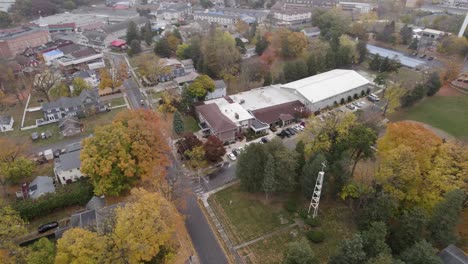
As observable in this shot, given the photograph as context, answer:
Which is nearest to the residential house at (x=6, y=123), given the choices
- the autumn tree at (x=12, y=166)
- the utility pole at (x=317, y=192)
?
the autumn tree at (x=12, y=166)

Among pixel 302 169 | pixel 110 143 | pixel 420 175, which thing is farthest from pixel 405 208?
pixel 110 143

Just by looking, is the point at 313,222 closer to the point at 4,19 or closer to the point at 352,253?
the point at 352,253

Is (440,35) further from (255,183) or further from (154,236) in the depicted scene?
(154,236)

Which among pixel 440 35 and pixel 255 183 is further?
pixel 440 35

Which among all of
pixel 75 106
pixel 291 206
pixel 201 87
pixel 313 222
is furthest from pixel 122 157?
pixel 75 106

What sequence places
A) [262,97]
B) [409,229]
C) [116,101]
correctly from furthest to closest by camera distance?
[116,101], [262,97], [409,229]

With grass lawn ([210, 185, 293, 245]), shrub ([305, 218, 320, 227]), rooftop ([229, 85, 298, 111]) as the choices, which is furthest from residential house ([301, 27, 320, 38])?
shrub ([305, 218, 320, 227])
